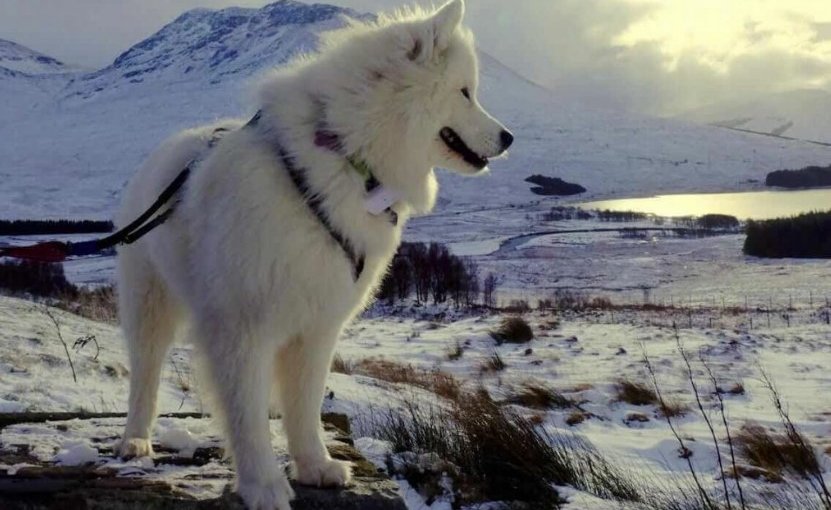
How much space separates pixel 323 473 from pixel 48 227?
288 ft

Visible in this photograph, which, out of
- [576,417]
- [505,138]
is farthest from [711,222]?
[505,138]

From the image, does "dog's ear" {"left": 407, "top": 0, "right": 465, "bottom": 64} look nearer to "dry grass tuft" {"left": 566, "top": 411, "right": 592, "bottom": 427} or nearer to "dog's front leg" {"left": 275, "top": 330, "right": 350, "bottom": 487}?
"dog's front leg" {"left": 275, "top": 330, "right": 350, "bottom": 487}

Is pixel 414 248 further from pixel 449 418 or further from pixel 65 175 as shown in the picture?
pixel 65 175

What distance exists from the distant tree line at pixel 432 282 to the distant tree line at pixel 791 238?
76.6ft

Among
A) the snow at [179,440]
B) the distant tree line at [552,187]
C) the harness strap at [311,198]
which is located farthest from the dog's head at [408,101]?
the distant tree line at [552,187]

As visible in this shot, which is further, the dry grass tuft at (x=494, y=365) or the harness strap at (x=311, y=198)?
the dry grass tuft at (x=494, y=365)

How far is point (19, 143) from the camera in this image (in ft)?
534

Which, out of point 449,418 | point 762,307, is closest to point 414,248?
point 762,307

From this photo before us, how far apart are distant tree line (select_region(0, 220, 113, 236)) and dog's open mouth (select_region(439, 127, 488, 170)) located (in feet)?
261

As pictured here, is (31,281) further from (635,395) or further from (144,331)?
(144,331)

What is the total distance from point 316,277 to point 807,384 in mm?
11396

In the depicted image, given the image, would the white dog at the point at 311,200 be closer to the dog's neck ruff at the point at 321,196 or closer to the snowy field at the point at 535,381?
the dog's neck ruff at the point at 321,196

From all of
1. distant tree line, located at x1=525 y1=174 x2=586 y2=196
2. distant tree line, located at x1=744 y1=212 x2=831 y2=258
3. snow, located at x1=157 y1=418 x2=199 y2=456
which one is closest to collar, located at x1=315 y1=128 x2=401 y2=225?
snow, located at x1=157 y1=418 x2=199 y2=456

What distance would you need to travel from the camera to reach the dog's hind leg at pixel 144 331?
3984mm
